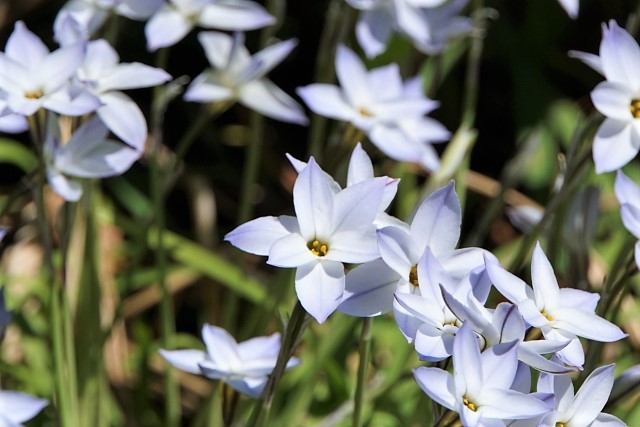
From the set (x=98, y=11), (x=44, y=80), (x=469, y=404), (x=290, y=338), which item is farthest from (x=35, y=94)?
(x=469, y=404)

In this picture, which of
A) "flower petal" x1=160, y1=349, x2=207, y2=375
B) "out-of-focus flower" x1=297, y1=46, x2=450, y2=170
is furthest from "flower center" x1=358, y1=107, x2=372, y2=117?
"flower petal" x1=160, y1=349, x2=207, y2=375

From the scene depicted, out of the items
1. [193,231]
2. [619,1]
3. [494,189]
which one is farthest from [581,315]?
[619,1]

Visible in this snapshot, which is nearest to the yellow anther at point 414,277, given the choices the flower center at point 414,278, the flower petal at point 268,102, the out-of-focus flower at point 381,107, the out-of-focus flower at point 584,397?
the flower center at point 414,278

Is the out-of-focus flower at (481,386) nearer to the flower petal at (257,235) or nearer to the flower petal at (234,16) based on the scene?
the flower petal at (257,235)

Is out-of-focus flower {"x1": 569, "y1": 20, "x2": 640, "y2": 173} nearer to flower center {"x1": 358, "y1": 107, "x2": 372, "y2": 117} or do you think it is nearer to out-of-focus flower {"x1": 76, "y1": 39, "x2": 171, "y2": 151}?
flower center {"x1": 358, "y1": 107, "x2": 372, "y2": 117}

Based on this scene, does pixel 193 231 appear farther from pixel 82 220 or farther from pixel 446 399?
pixel 446 399

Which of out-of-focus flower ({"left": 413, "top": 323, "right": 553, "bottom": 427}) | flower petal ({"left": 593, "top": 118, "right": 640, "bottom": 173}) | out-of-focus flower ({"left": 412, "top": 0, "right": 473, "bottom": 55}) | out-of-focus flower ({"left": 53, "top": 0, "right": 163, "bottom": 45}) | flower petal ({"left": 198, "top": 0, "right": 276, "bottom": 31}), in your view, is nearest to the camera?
out-of-focus flower ({"left": 413, "top": 323, "right": 553, "bottom": 427})
